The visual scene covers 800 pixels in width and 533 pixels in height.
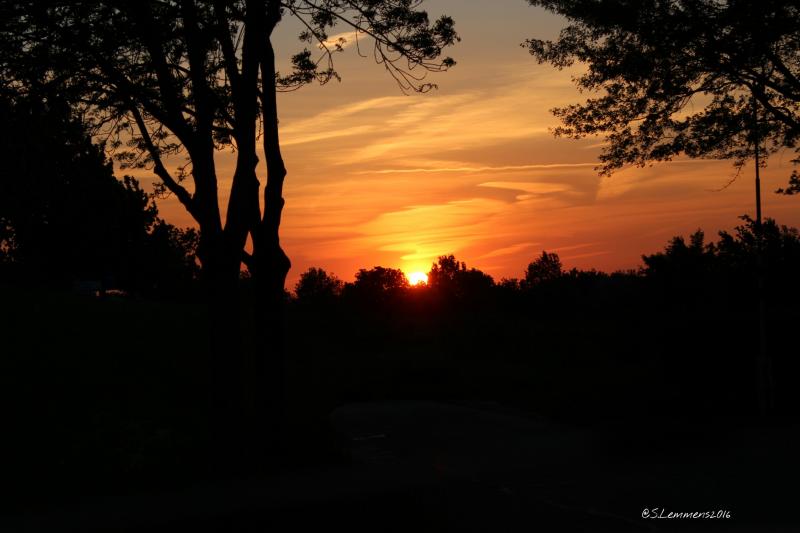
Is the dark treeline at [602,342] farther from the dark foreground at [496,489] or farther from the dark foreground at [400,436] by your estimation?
the dark foreground at [496,489]

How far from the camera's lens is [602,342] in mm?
45438

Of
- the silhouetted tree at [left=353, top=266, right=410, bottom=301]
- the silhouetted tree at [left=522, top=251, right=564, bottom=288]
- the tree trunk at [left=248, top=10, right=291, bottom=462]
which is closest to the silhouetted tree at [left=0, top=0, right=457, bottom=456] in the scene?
the tree trunk at [left=248, top=10, right=291, bottom=462]

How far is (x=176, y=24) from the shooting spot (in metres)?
15.0

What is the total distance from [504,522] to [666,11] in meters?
12.4

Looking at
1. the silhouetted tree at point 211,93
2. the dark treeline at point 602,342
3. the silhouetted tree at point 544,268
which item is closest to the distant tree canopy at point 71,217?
the silhouetted tree at point 211,93

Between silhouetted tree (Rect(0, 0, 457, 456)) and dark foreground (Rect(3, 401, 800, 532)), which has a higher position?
silhouetted tree (Rect(0, 0, 457, 456))

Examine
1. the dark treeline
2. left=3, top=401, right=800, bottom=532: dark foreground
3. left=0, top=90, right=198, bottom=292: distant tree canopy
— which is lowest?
left=3, top=401, right=800, bottom=532: dark foreground

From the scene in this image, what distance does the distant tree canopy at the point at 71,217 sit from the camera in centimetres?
1497

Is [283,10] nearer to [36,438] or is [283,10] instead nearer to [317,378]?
[36,438]

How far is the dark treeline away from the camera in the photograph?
24406 millimetres

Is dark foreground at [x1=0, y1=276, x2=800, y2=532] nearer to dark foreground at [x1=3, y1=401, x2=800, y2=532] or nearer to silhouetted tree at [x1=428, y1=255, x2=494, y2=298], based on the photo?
dark foreground at [x1=3, y1=401, x2=800, y2=532]

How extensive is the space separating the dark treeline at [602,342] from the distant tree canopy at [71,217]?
31.0ft

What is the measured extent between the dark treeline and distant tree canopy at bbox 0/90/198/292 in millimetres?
9435

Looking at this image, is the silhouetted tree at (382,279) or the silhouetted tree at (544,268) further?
the silhouetted tree at (544,268)
